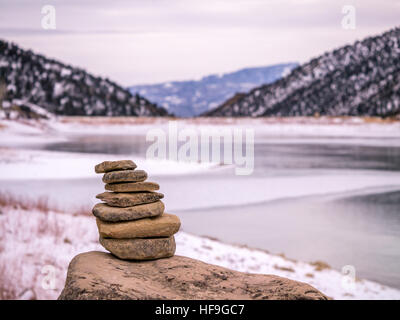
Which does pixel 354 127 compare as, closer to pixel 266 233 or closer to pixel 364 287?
pixel 266 233

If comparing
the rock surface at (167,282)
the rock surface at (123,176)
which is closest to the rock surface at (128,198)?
the rock surface at (123,176)

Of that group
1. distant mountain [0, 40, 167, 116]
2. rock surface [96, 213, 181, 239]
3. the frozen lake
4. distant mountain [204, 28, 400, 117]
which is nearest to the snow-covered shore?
the frozen lake

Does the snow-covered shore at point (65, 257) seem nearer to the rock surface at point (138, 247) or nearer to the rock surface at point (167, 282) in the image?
Result: the rock surface at point (138, 247)

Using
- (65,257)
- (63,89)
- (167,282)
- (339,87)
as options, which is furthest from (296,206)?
(339,87)

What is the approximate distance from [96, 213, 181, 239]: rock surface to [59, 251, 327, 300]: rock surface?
0.30m

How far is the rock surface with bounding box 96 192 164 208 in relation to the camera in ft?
19.0

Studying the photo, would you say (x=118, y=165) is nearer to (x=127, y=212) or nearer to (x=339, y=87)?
(x=127, y=212)

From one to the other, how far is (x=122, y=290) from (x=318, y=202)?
14187 mm

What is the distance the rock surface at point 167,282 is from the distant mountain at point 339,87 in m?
68.0

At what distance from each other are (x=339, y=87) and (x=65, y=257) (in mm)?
118053

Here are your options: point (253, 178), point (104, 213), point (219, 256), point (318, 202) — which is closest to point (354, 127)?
point (253, 178)

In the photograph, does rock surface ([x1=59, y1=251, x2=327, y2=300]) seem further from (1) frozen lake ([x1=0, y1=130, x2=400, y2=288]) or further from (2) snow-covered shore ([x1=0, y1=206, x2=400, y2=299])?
(1) frozen lake ([x1=0, y1=130, x2=400, y2=288])

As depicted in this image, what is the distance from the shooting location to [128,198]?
577cm

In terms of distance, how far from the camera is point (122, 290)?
4.96m
